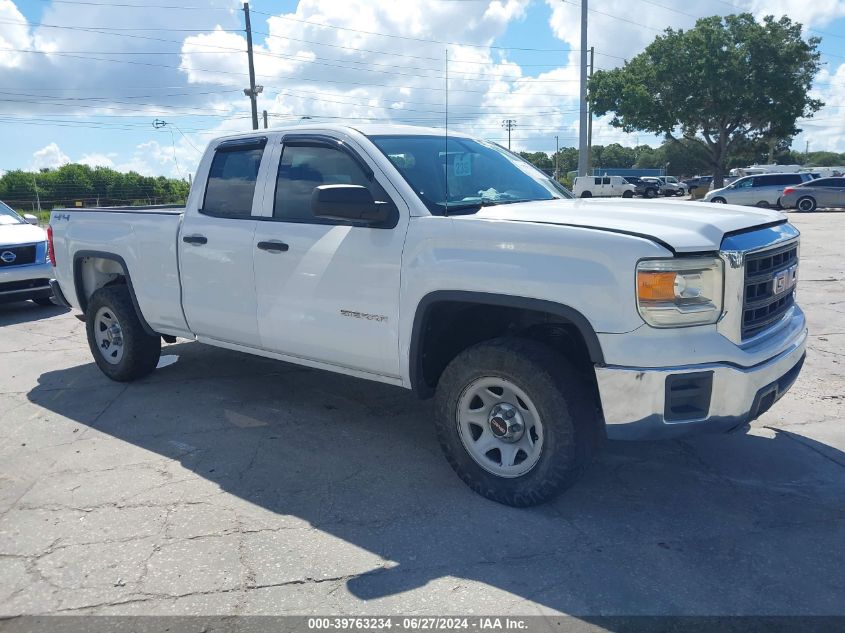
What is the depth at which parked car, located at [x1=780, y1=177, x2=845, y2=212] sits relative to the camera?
29.3 meters

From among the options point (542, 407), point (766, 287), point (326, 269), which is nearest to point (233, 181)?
point (326, 269)

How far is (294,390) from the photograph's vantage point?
19.4 ft

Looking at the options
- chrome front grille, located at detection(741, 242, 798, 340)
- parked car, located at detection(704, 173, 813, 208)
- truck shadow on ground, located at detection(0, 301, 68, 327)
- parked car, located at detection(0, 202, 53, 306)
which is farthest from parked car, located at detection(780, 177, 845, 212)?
chrome front grille, located at detection(741, 242, 798, 340)

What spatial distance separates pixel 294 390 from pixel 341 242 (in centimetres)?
206

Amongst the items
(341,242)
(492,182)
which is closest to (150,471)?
(341,242)

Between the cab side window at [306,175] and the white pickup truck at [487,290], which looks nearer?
the white pickup truck at [487,290]

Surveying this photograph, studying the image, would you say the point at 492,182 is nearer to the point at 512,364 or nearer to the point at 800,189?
the point at 512,364

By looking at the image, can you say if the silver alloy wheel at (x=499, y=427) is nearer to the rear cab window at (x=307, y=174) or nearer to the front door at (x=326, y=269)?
the front door at (x=326, y=269)

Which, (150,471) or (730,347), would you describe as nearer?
(730,347)

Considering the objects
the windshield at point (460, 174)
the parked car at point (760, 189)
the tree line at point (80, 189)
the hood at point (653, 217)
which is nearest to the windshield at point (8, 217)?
the windshield at point (460, 174)

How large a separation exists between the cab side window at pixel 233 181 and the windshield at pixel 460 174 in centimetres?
104

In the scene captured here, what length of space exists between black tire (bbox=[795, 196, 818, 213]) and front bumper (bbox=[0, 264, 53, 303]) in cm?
2903

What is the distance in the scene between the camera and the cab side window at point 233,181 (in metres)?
4.93

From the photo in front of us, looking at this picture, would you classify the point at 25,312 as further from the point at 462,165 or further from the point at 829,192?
the point at 829,192
